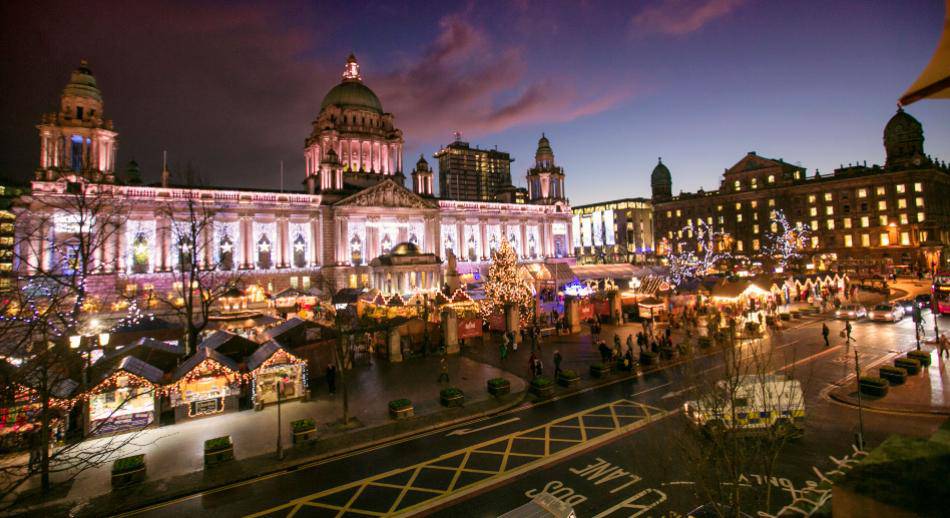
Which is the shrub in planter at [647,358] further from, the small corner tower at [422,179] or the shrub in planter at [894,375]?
the small corner tower at [422,179]

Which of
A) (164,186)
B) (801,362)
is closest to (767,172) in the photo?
(801,362)

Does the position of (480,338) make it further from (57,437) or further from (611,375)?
(57,437)

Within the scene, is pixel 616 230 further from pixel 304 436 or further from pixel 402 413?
Answer: pixel 304 436

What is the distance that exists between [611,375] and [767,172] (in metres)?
89.6

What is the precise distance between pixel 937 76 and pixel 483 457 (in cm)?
1412

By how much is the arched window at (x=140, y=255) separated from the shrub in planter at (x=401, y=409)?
48.4 meters

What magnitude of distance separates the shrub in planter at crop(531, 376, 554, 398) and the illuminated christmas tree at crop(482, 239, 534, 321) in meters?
16.5

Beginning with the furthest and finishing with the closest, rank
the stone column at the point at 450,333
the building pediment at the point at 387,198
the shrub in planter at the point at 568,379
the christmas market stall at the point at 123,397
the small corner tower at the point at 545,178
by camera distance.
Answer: the small corner tower at the point at 545,178 < the building pediment at the point at 387,198 < the stone column at the point at 450,333 < the shrub in planter at the point at 568,379 < the christmas market stall at the point at 123,397

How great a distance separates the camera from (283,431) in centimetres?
1762

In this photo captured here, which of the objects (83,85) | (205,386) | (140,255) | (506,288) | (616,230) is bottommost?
(205,386)

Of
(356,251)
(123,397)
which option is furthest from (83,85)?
(123,397)

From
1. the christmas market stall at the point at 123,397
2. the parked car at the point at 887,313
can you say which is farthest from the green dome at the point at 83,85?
the parked car at the point at 887,313

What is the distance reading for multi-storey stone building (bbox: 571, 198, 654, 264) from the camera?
124312 mm

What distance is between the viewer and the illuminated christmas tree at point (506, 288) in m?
37.8
